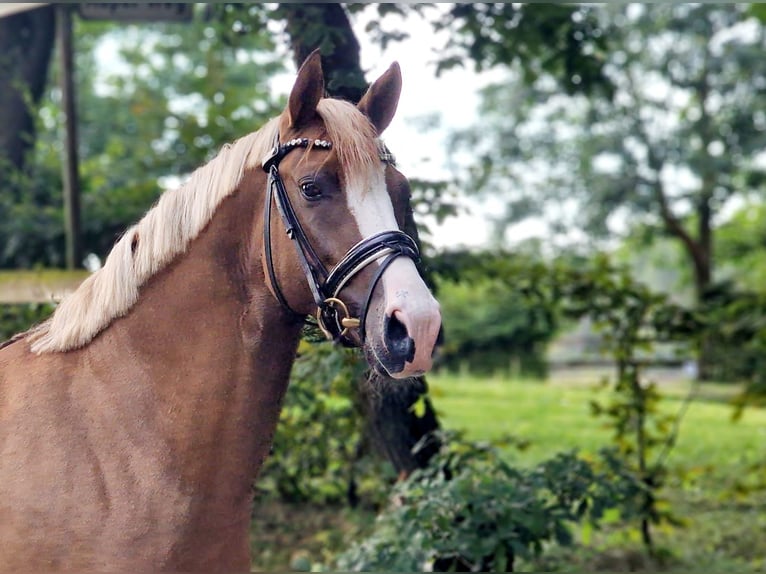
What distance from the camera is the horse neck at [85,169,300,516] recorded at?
82.7 inches

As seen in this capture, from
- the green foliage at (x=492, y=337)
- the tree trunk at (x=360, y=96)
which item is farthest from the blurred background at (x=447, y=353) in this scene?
the green foliage at (x=492, y=337)

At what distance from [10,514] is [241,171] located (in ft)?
3.32

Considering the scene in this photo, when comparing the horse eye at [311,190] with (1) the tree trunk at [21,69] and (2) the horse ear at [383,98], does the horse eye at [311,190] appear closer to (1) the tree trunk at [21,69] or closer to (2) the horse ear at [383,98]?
(2) the horse ear at [383,98]

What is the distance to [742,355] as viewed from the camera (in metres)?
5.77

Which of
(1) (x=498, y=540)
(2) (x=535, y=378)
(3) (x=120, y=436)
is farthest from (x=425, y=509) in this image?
(2) (x=535, y=378)

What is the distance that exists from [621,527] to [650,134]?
15010mm

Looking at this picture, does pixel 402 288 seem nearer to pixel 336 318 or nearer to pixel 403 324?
pixel 403 324

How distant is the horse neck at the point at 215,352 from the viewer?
210cm

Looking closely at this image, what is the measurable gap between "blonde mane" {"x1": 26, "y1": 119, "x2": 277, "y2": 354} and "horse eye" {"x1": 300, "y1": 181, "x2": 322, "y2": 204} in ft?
0.60

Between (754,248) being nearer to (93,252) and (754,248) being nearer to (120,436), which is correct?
(93,252)

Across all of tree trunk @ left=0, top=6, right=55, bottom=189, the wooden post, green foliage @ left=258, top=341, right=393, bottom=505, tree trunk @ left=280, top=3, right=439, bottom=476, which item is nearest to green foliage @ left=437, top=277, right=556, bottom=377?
tree trunk @ left=0, top=6, right=55, bottom=189

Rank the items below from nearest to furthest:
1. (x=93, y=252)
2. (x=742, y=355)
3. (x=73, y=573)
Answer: (x=73, y=573), (x=742, y=355), (x=93, y=252)

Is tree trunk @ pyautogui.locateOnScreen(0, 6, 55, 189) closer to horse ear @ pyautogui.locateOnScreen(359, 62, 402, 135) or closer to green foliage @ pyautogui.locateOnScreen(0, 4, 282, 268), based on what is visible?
green foliage @ pyautogui.locateOnScreen(0, 4, 282, 268)

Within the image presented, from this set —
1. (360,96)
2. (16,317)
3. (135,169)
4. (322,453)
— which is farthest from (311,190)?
(135,169)
